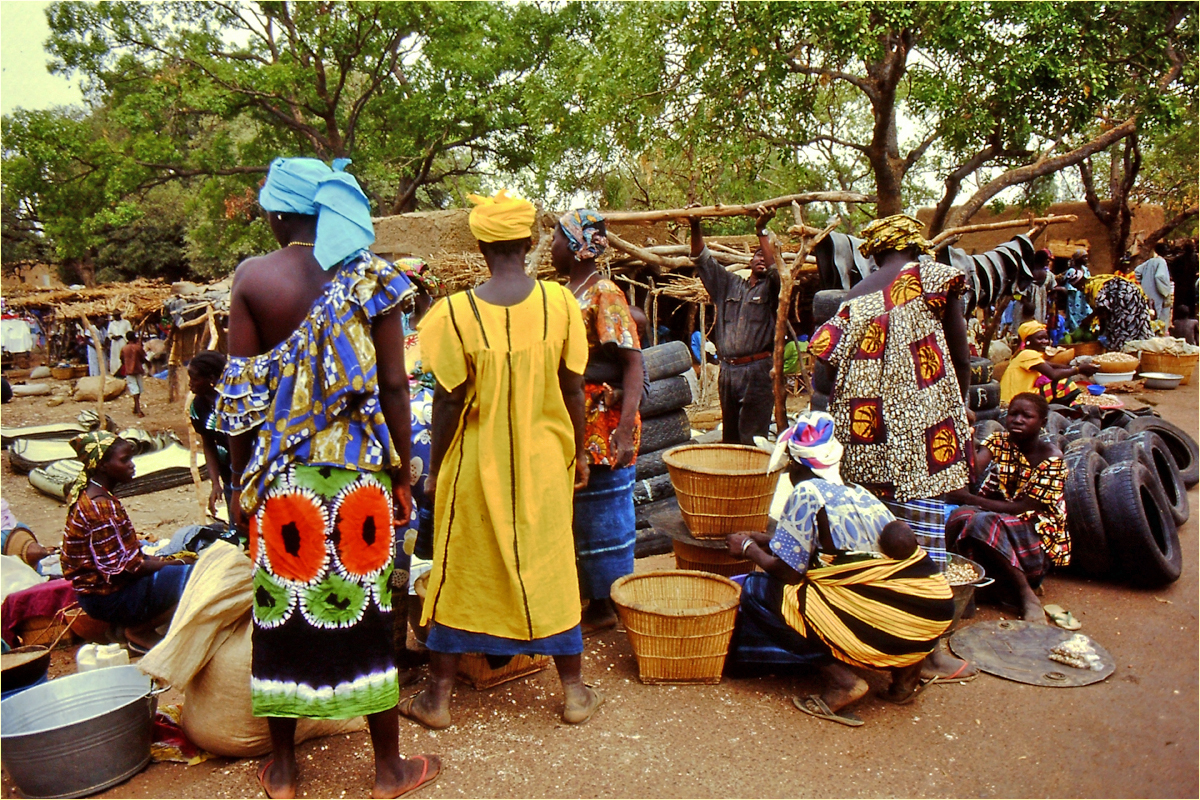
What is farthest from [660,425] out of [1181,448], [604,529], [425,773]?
[1181,448]

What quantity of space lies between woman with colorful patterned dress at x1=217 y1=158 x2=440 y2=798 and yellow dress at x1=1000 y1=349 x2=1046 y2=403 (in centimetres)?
653

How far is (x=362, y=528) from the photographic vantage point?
2.58m

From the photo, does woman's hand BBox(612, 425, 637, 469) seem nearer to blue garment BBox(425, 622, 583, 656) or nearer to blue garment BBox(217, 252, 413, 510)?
blue garment BBox(425, 622, 583, 656)

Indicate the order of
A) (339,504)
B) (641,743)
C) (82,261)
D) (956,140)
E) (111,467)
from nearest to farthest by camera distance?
(339,504)
(641,743)
(111,467)
(956,140)
(82,261)

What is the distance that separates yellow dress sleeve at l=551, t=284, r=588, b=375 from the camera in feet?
10.3

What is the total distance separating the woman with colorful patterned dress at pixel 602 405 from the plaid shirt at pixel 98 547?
82.9 inches

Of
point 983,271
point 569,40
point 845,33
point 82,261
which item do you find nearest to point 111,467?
point 983,271

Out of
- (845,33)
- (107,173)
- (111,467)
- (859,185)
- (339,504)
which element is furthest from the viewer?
(859,185)

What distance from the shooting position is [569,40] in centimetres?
1736

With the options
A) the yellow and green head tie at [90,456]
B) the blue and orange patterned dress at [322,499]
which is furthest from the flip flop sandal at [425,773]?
the yellow and green head tie at [90,456]

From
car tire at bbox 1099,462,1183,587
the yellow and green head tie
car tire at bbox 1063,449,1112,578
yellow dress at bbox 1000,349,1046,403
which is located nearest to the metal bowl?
yellow dress at bbox 1000,349,1046,403

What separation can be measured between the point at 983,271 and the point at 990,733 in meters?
4.83

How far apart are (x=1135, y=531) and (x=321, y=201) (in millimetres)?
4548

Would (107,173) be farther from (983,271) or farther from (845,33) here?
(983,271)
